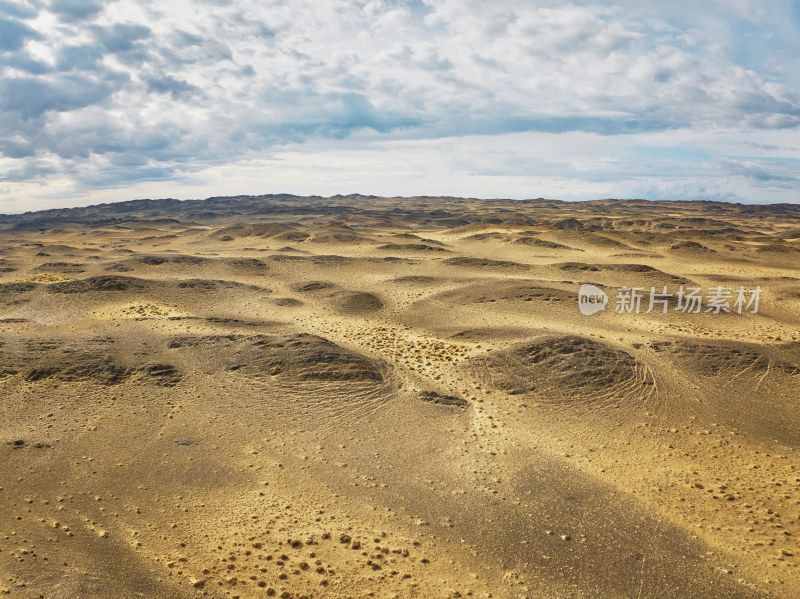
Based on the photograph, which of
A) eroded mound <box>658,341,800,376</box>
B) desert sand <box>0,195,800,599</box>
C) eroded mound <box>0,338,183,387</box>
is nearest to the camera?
desert sand <box>0,195,800,599</box>

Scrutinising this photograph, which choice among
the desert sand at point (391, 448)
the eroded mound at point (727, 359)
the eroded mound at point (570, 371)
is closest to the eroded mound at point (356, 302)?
the desert sand at point (391, 448)

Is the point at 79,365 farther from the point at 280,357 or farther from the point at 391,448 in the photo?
the point at 391,448

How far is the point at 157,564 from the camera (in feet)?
30.3

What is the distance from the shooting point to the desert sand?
9414 mm

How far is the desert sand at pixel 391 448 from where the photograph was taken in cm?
941

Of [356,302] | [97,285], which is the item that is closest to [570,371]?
[356,302]

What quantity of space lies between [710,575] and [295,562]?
26.0 ft

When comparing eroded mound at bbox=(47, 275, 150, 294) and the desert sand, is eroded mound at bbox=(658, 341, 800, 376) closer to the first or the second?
the desert sand

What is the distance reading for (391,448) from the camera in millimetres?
13914

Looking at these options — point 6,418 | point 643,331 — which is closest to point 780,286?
point 643,331

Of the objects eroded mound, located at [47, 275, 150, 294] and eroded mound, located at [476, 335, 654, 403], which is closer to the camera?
eroded mound, located at [476, 335, 654, 403]

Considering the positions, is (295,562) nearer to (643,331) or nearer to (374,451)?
(374,451)

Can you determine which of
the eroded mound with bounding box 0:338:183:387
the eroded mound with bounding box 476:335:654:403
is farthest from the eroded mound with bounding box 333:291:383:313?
the eroded mound with bounding box 0:338:183:387

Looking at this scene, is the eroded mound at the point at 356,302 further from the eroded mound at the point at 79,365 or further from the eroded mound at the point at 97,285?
the eroded mound at the point at 97,285
